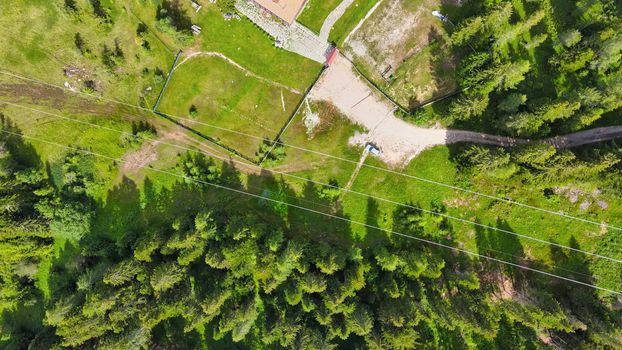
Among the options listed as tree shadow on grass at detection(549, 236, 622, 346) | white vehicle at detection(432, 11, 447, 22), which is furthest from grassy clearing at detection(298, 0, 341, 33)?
tree shadow on grass at detection(549, 236, 622, 346)

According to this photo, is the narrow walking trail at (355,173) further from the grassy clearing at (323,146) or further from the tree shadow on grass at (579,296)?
the tree shadow on grass at (579,296)

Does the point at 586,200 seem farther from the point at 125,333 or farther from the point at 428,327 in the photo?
the point at 125,333

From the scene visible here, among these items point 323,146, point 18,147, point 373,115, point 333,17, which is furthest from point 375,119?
point 18,147

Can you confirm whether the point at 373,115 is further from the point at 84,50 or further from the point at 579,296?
the point at 84,50

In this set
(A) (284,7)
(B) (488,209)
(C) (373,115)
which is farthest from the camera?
(C) (373,115)

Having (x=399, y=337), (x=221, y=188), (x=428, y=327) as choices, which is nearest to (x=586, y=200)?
(x=428, y=327)

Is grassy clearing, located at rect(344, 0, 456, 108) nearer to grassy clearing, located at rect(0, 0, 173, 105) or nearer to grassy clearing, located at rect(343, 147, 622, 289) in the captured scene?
grassy clearing, located at rect(343, 147, 622, 289)
